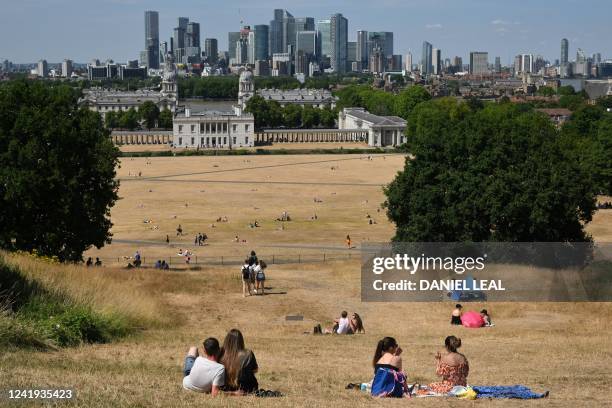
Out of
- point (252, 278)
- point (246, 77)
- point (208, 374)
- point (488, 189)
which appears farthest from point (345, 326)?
point (246, 77)

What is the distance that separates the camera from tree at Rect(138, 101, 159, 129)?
136125 mm

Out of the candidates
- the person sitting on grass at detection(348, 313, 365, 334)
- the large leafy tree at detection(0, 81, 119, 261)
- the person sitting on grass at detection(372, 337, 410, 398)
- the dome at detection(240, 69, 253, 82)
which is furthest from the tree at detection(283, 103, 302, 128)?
the person sitting on grass at detection(372, 337, 410, 398)

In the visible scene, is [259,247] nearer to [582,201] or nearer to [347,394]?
[582,201]

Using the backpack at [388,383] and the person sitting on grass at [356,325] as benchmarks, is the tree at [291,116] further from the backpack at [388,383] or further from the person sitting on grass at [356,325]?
the backpack at [388,383]

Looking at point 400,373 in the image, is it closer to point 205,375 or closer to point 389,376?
point 389,376

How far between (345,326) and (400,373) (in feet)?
26.1

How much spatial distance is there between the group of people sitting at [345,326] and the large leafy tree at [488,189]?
1244 centimetres

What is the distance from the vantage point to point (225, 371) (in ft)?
37.8

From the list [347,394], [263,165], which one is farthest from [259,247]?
[263,165]

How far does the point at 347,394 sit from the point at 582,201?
24483 millimetres

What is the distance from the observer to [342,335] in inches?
767

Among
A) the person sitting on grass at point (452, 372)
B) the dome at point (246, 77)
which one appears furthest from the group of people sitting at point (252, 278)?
the dome at point (246, 77)

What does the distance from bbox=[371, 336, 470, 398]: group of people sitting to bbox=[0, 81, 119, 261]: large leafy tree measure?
20.8 meters

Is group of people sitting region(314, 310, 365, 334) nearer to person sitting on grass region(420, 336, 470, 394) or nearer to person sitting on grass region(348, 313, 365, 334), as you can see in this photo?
person sitting on grass region(348, 313, 365, 334)
